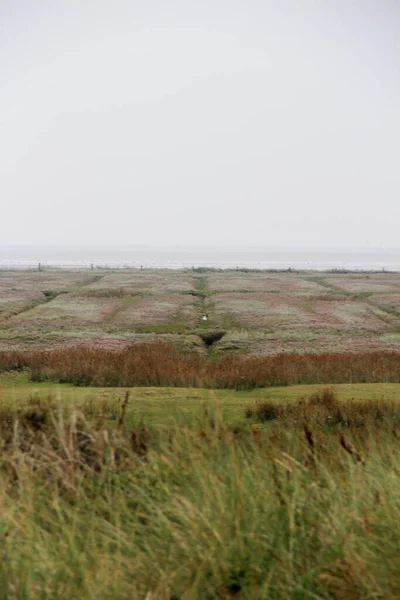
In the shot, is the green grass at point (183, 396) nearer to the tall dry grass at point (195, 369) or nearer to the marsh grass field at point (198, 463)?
the marsh grass field at point (198, 463)

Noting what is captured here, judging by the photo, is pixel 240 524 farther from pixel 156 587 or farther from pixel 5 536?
pixel 5 536

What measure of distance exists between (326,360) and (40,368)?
9682 millimetres

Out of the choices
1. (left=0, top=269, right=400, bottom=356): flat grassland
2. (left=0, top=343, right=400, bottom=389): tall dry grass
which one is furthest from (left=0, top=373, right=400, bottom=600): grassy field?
(left=0, top=269, right=400, bottom=356): flat grassland

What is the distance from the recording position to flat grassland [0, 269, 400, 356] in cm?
2758

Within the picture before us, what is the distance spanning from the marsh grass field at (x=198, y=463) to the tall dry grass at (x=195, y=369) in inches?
2.8

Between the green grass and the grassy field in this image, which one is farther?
the green grass

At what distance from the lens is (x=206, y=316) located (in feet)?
124

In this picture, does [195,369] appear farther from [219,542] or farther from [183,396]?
[219,542]

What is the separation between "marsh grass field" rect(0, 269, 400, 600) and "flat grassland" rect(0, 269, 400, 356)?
30 centimetres

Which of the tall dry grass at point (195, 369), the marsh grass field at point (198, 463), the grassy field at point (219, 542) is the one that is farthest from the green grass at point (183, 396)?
the grassy field at point (219, 542)

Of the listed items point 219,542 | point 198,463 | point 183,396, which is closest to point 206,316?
point 183,396

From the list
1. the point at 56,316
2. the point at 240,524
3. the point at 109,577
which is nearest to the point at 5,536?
the point at 109,577

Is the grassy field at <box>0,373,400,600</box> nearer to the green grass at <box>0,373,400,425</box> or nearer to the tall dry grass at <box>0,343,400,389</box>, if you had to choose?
the green grass at <box>0,373,400,425</box>

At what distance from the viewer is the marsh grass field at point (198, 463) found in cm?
445
